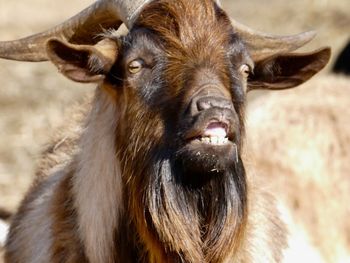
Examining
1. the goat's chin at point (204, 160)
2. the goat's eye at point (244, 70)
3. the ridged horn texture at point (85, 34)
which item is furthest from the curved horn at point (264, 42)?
the goat's chin at point (204, 160)

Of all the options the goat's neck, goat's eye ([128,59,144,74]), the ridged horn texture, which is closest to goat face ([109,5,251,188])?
goat's eye ([128,59,144,74])

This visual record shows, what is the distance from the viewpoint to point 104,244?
22.2 ft

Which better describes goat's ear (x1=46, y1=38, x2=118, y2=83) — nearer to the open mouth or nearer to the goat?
the goat

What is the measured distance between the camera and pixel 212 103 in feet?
19.9

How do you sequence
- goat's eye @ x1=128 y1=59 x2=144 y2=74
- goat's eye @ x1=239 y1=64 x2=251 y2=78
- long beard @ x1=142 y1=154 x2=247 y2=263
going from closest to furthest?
1. long beard @ x1=142 y1=154 x2=247 y2=263
2. goat's eye @ x1=128 y1=59 x2=144 y2=74
3. goat's eye @ x1=239 y1=64 x2=251 y2=78

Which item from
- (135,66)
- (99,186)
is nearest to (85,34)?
(135,66)

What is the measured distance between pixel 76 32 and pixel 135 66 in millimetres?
748

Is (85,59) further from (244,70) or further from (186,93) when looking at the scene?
(244,70)

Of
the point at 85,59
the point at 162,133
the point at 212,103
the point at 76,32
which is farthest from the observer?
the point at 76,32

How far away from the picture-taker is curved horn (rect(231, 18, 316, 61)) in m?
7.13

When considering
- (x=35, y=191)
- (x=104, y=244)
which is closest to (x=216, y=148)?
(x=104, y=244)

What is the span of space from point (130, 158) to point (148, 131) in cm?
23

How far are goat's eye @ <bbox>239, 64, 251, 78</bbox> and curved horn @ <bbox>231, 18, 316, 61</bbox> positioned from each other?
0.82ft

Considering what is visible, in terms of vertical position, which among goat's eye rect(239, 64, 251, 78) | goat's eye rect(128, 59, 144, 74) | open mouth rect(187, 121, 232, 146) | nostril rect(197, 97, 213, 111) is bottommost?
open mouth rect(187, 121, 232, 146)
